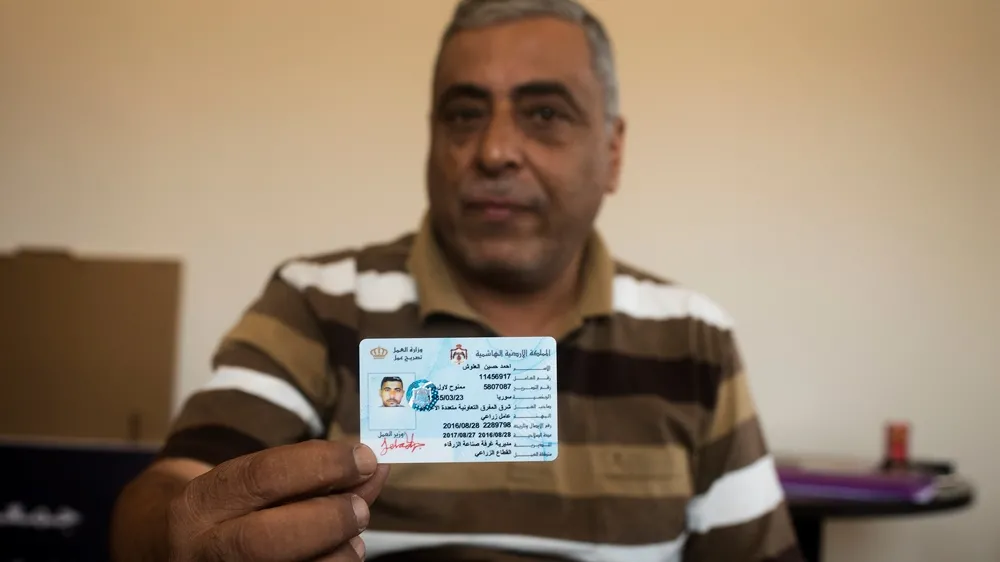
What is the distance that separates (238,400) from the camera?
68 cm

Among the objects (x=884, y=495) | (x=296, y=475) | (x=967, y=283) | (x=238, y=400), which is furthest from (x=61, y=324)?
(x=967, y=283)

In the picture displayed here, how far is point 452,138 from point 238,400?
31cm

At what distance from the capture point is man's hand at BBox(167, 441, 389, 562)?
1.50 ft

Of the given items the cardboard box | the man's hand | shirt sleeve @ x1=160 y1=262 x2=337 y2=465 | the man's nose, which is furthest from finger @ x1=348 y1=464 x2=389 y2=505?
the cardboard box

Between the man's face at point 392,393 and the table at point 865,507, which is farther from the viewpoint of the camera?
the table at point 865,507

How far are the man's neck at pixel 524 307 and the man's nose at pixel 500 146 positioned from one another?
0.36ft

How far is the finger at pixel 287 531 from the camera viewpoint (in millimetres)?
456

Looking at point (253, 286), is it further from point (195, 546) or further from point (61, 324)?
point (195, 546)

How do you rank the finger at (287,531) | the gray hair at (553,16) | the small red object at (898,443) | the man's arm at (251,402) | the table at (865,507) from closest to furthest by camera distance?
the finger at (287,531)
the man's arm at (251,402)
the gray hair at (553,16)
the table at (865,507)
the small red object at (898,443)

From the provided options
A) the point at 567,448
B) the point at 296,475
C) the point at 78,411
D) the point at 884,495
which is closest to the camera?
the point at 296,475

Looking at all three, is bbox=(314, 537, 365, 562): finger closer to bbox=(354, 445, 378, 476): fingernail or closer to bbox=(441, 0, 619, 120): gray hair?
bbox=(354, 445, 378, 476): fingernail

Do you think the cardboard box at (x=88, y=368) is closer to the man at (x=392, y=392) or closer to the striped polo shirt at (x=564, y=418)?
the striped polo shirt at (x=564, y=418)

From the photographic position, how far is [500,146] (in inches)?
26.7

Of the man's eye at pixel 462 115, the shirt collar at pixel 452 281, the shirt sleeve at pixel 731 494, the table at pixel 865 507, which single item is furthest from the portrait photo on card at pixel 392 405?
the table at pixel 865 507
